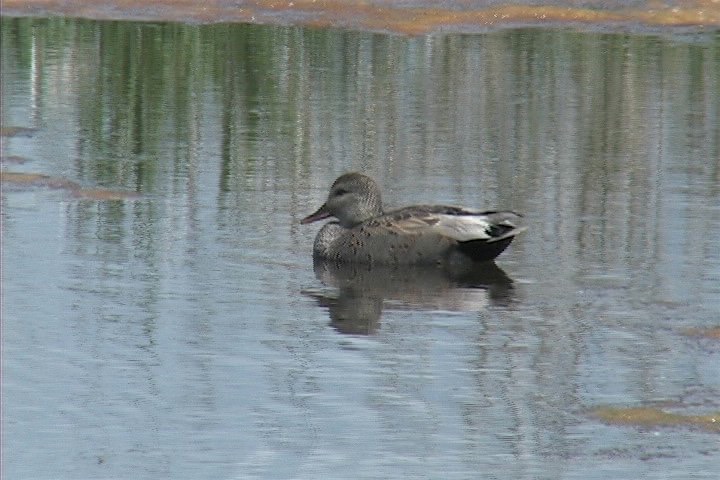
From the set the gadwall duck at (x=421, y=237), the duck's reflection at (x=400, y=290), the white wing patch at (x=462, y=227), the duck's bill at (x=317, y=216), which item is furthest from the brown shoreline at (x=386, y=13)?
the duck's reflection at (x=400, y=290)

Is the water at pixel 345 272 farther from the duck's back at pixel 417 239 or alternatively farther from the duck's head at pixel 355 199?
the duck's head at pixel 355 199

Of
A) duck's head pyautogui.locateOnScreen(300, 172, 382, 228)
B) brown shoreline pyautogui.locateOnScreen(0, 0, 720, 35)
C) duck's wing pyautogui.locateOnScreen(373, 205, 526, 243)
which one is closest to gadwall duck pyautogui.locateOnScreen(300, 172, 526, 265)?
duck's wing pyautogui.locateOnScreen(373, 205, 526, 243)

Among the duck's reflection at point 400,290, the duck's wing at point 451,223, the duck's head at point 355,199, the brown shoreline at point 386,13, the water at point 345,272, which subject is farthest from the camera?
the brown shoreline at point 386,13

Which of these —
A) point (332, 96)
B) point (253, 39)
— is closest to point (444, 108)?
point (332, 96)

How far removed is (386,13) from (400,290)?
38.1ft

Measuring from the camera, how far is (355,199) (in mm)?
13789

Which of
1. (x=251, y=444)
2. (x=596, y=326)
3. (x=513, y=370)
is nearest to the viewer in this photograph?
(x=251, y=444)

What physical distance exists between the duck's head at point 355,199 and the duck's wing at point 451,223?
272 mm

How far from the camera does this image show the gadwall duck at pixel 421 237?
515 inches

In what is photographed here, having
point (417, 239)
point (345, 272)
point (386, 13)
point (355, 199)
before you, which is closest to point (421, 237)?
point (417, 239)

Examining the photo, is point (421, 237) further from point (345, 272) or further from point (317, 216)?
point (317, 216)

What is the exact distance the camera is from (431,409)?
31.4ft

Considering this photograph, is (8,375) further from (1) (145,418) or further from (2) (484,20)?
(2) (484,20)

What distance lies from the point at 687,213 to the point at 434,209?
1937 mm
